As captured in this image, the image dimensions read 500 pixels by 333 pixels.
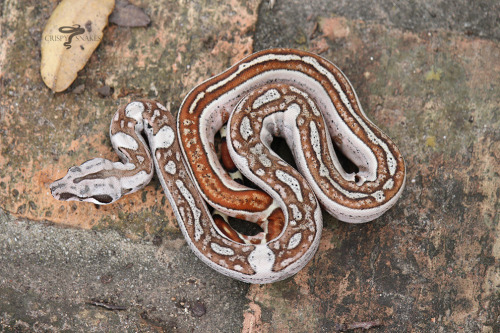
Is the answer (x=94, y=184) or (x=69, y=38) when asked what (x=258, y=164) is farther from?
(x=69, y=38)

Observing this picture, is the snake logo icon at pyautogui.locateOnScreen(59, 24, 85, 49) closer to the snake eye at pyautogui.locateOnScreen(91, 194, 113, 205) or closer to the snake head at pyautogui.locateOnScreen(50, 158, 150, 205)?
the snake head at pyautogui.locateOnScreen(50, 158, 150, 205)

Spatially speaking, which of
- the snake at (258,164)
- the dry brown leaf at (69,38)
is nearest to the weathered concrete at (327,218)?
the dry brown leaf at (69,38)

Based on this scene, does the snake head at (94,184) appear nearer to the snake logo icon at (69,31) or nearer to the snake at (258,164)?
the snake at (258,164)

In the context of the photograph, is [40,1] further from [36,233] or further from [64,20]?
[36,233]

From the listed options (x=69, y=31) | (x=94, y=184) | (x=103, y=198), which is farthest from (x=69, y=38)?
(x=103, y=198)

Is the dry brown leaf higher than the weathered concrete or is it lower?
higher

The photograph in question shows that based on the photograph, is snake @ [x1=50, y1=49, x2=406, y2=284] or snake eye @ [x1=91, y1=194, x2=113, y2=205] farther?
snake eye @ [x1=91, y1=194, x2=113, y2=205]

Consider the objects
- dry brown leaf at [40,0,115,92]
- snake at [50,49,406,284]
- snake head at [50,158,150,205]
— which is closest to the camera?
snake at [50,49,406,284]

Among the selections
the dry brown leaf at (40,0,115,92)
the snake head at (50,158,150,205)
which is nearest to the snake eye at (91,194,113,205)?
the snake head at (50,158,150,205)
